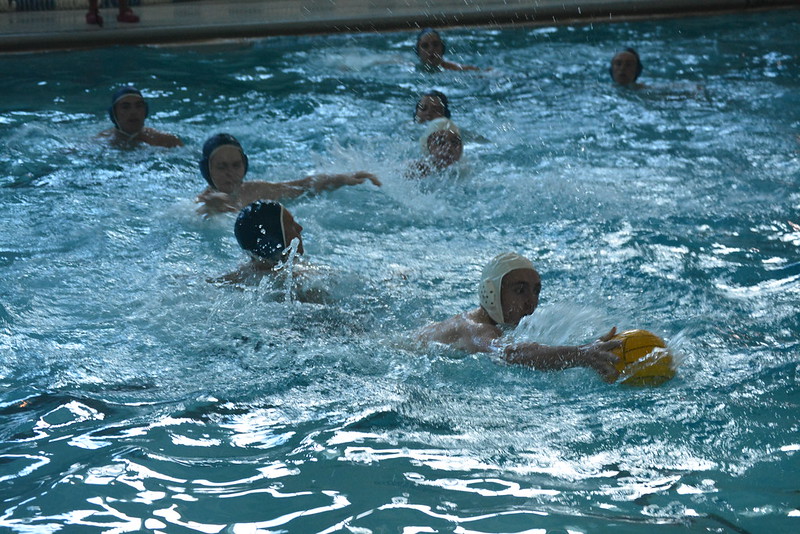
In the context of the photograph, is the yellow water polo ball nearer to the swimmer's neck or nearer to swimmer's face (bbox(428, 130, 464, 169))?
swimmer's face (bbox(428, 130, 464, 169))

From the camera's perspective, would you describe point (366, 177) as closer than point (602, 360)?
No

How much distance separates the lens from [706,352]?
4.98 m

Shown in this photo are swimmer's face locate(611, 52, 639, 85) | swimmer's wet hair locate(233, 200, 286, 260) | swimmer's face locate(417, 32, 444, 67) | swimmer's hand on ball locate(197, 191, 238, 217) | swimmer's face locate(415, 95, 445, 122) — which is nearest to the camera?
swimmer's wet hair locate(233, 200, 286, 260)

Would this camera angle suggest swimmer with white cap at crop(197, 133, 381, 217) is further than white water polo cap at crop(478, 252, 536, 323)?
Yes

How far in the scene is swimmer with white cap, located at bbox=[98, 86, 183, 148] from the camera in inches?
354

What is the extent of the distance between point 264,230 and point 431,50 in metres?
7.26

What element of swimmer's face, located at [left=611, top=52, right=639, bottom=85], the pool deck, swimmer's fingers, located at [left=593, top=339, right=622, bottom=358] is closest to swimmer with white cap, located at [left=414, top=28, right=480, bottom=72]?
swimmer's face, located at [left=611, top=52, right=639, bottom=85]

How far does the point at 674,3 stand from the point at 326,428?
40.6 feet

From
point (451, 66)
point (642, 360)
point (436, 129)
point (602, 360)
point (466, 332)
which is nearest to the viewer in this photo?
point (602, 360)

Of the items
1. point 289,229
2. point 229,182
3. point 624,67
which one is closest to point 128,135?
point 229,182

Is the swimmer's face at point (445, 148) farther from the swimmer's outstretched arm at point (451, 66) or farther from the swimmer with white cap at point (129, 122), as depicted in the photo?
the swimmer's outstretched arm at point (451, 66)

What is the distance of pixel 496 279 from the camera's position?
15.6ft

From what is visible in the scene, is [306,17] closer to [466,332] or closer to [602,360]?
[466,332]

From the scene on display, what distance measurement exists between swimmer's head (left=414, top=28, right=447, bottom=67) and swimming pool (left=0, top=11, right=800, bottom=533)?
1.27 m
